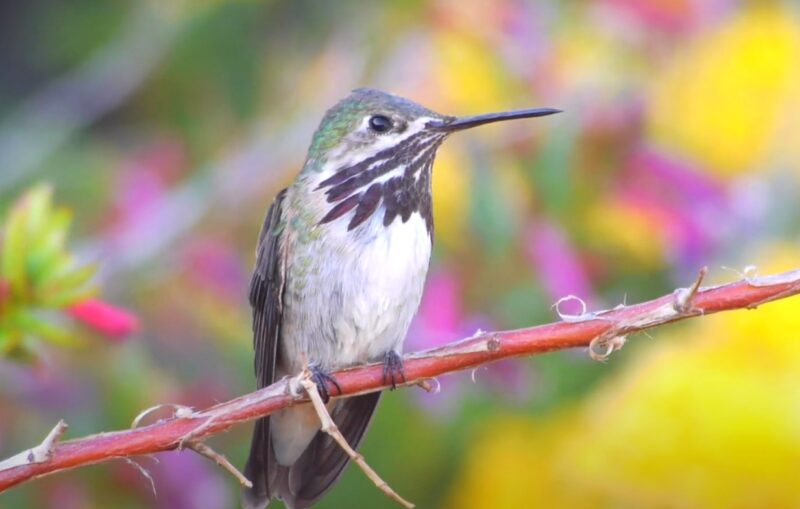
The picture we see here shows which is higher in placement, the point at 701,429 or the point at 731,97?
the point at 731,97

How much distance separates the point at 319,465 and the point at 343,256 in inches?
8.3

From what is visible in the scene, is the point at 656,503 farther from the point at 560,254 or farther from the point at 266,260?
the point at 266,260

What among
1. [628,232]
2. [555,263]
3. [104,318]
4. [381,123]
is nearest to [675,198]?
[628,232]

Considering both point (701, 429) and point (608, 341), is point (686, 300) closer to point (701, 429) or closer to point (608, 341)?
point (608, 341)

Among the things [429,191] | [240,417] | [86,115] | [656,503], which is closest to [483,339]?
[240,417]

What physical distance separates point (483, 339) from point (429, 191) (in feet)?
Answer: 1.49

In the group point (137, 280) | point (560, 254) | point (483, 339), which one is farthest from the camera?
point (137, 280)

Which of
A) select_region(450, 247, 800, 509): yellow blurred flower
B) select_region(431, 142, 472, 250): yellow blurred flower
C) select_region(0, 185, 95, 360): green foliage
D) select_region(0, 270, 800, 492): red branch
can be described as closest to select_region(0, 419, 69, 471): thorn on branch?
select_region(0, 270, 800, 492): red branch

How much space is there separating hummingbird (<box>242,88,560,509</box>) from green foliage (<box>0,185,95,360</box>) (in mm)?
249

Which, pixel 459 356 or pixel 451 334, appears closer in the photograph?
pixel 459 356

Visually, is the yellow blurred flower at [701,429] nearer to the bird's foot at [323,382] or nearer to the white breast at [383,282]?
the white breast at [383,282]

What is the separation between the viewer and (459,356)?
0.72 metres

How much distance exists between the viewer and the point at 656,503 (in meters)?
1.21

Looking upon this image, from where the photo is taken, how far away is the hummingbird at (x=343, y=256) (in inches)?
43.6
